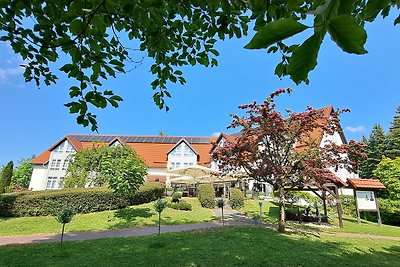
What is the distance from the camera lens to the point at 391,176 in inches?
736

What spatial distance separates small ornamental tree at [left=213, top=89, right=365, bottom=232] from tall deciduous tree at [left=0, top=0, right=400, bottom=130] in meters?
8.19

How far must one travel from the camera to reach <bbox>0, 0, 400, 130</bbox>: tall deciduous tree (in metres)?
0.43

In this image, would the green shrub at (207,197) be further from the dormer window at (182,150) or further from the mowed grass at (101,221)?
the dormer window at (182,150)

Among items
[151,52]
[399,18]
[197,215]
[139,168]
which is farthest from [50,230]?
[399,18]

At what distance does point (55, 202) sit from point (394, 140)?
1741 inches

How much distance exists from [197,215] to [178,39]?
14615mm

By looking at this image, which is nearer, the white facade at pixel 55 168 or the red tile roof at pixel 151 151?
the white facade at pixel 55 168

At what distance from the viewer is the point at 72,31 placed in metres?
1.49

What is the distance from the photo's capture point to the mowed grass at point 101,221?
1193 cm

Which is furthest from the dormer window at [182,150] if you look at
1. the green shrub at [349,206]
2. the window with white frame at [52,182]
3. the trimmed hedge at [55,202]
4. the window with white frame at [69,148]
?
the green shrub at [349,206]

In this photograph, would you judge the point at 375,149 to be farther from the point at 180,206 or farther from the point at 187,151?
the point at 180,206

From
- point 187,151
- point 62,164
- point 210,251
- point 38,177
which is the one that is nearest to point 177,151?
point 187,151

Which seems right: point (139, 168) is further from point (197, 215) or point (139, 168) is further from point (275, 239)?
point (275, 239)

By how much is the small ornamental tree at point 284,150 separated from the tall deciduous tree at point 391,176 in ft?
33.0
